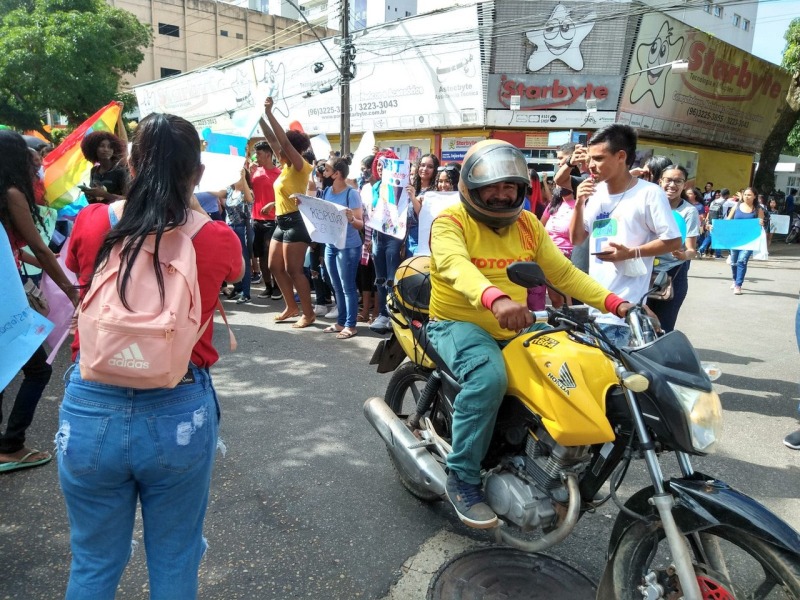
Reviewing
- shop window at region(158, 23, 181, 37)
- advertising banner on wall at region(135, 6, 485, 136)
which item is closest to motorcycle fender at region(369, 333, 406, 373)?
advertising banner on wall at region(135, 6, 485, 136)

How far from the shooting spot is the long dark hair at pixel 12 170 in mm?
3189

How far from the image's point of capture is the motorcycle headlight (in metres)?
1.87

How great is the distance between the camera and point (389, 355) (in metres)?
3.49

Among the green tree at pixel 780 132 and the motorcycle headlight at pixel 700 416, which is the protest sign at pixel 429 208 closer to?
the motorcycle headlight at pixel 700 416

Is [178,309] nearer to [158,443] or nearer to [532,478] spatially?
[158,443]

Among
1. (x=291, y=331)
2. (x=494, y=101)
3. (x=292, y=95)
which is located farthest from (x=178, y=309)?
(x=292, y=95)

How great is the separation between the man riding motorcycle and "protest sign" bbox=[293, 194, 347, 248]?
3.71 meters

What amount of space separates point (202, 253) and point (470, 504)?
1529 mm

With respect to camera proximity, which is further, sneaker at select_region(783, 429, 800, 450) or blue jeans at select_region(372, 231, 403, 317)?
blue jeans at select_region(372, 231, 403, 317)

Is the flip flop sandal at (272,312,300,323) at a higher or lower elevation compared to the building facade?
lower

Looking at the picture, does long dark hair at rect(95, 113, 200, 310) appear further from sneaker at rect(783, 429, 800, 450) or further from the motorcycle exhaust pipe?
sneaker at rect(783, 429, 800, 450)

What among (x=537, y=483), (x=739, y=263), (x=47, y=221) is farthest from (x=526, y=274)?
(x=739, y=263)

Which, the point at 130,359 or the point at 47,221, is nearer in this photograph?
the point at 130,359

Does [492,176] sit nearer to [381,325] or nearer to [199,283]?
[199,283]
